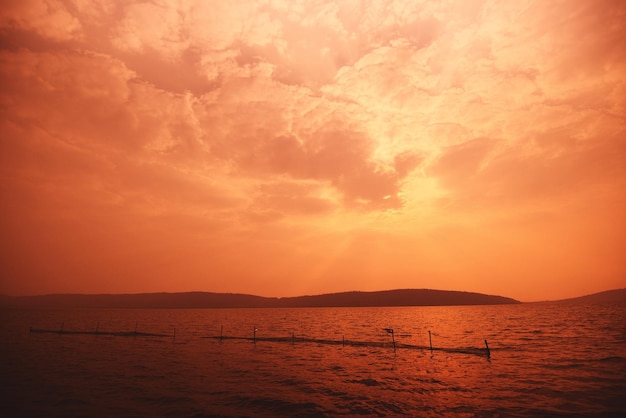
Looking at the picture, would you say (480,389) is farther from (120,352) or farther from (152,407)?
(120,352)

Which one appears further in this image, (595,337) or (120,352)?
(595,337)

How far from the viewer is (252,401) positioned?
31625mm

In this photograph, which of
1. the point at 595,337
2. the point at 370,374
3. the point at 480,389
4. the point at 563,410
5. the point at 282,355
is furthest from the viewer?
the point at 595,337

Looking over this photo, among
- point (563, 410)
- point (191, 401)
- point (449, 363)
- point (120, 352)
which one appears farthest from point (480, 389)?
point (120, 352)

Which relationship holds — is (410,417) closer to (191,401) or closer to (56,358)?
(191,401)

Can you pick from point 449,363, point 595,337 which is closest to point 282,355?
point 449,363

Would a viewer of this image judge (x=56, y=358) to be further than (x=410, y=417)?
Yes

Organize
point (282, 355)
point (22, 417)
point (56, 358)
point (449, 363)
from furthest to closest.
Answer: point (282, 355)
point (56, 358)
point (449, 363)
point (22, 417)

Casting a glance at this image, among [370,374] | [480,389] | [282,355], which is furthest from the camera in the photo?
[282,355]

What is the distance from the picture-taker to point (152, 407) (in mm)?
29297

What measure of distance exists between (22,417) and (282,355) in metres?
39.0

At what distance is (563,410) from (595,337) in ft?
212

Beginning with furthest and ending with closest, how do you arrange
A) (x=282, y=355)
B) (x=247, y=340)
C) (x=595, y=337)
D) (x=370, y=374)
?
(x=247, y=340), (x=595, y=337), (x=282, y=355), (x=370, y=374)

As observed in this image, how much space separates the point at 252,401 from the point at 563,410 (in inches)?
1077
